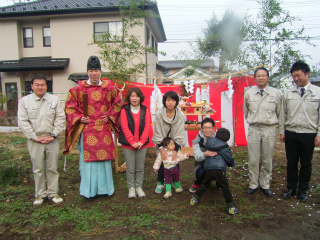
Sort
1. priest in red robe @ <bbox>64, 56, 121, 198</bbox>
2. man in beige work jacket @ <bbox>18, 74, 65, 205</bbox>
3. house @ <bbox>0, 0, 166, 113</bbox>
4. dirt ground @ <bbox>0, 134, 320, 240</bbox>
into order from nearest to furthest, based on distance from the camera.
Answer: dirt ground @ <bbox>0, 134, 320, 240</bbox>, man in beige work jacket @ <bbox>18, 74, 65, 205</bbox>, priest in red robe @ <bbox>64, 56, 121, 198</bbox>, house @ <bbox>0, 0, 166, 113</bbox>

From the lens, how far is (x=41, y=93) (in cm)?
332

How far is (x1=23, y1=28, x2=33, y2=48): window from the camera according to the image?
542 inches

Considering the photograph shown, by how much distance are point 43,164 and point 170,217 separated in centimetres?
201

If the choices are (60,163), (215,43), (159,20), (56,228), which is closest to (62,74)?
(159,20)

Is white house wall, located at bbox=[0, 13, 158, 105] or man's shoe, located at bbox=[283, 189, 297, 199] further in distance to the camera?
white house wall, located at bbox=[0, 13, 158, 105]

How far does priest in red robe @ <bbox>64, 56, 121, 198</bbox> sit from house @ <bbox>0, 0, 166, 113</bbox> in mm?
8651

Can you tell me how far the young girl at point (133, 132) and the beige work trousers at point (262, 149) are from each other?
1737 millimetres

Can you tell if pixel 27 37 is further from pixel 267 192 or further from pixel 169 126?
pixel 267 192

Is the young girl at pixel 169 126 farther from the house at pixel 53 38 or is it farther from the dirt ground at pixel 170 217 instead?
the house at pixel 53 38

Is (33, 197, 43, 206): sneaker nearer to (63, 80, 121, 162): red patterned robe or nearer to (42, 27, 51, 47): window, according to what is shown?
(63, 80, 121, 162): red patterned robe

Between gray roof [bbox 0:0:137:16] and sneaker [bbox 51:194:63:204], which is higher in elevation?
gray roof [bbox 0:0:137:16]

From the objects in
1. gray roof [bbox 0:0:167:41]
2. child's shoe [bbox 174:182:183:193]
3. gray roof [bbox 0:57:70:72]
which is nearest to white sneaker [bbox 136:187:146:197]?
child's shoe [bbox 174:182:183:193]

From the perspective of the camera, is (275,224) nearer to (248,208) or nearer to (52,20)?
(248,208)

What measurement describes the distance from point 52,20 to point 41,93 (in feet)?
37.7
